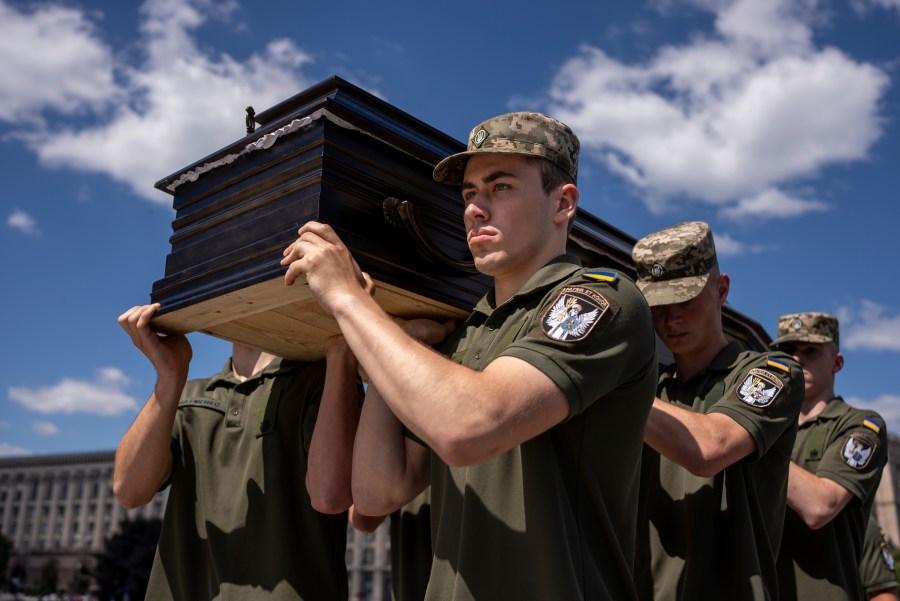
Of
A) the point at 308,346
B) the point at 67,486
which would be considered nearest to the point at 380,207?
the point at 308,346

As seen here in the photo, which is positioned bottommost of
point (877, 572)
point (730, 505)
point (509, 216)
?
point (877, 572)

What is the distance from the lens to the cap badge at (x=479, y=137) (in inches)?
98.3

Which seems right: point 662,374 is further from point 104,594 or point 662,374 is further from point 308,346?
point 104,594

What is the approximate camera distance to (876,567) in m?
5.04

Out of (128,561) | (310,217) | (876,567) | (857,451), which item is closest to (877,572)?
(876,567)

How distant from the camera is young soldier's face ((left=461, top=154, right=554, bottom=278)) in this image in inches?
96.3

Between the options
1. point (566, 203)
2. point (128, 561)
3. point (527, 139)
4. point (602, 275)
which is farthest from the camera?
point (128, 561)

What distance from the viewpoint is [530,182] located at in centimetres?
246

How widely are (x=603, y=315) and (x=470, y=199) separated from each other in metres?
0.69

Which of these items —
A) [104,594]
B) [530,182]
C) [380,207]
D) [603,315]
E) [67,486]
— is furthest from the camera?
[67,486]

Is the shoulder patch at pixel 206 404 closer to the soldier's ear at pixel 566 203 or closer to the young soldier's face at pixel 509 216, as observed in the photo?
the young soldier's face at pixel 509 216

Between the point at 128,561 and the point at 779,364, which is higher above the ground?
the point at 128,561

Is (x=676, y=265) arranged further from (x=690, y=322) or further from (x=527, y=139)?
(x=527, y=139)

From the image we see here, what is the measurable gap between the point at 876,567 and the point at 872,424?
45.0 inches
